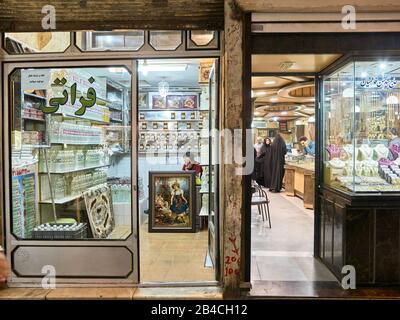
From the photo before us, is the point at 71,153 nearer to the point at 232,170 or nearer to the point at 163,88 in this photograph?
the point at 232,170

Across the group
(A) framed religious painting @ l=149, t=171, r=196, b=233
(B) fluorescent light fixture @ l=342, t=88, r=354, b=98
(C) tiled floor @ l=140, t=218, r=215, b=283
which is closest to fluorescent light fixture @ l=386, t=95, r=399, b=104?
(B) fluorescent light fixture @ l=342, t=88, r=354, b=98

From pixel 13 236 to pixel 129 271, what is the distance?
132 cm

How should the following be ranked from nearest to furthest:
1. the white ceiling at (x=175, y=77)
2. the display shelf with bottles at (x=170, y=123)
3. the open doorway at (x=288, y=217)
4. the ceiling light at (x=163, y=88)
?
the open doorway at (x=288, y=217) < the white ceiling at (x=175, y=77) < the ceiling light at (x=163, y=88) < the display shelf with bottles at (x=170, y=123)

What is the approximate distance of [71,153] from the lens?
455cm

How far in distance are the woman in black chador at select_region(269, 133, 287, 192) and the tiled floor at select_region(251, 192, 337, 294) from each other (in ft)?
7.35

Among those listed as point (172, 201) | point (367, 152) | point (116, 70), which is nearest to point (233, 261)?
point (367, 152)

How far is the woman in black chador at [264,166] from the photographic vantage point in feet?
32.6

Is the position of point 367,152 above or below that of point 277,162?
above

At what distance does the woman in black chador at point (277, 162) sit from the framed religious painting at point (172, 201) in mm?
4165

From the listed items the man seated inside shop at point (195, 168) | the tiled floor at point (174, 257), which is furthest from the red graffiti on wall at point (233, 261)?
the man seated inside shop at point (195, 168)

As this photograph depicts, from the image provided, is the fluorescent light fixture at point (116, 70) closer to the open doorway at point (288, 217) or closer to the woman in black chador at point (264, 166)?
the open doorway at point (288, 217)

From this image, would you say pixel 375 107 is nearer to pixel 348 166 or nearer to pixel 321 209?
pixel 348 166

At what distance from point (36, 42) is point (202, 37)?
1.80 metres

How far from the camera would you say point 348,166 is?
13.2 feet
